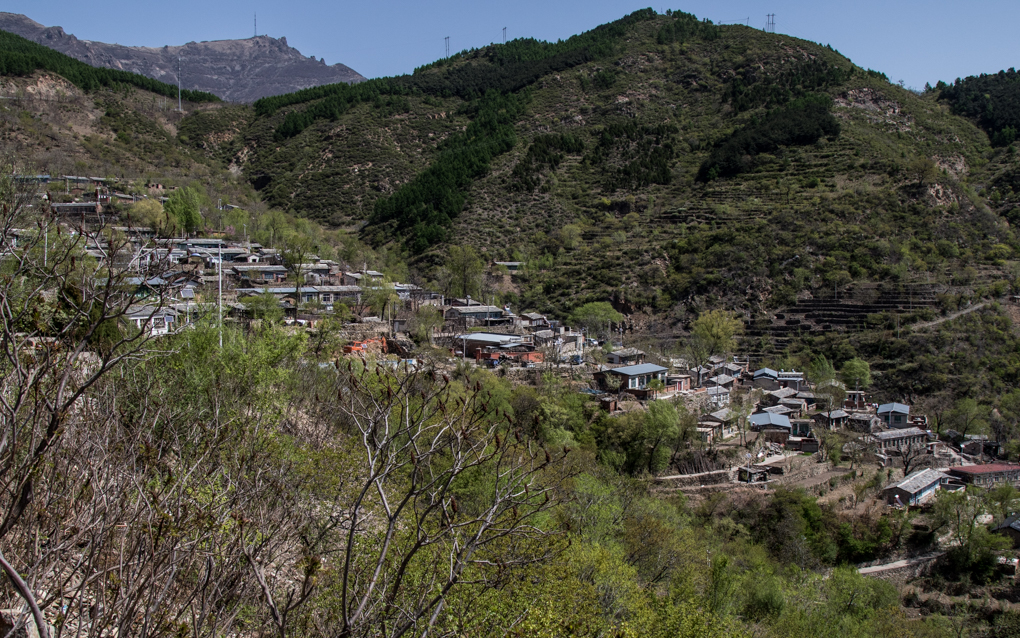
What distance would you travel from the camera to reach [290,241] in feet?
137

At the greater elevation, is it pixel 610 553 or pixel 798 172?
pixel 798 172

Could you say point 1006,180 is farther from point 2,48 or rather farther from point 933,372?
point 2,48

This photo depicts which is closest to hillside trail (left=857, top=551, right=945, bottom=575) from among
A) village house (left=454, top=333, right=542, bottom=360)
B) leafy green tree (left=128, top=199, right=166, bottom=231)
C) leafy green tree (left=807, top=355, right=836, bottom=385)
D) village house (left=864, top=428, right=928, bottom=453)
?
village house (left=864, top=428, right=928, bottom=453)

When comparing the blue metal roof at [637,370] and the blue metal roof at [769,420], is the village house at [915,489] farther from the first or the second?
the blue metal roof at [637,370]

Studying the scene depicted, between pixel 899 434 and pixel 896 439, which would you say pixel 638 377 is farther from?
pixel 899 434

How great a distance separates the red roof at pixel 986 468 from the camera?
26062 mm

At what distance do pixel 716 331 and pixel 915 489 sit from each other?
14.9m

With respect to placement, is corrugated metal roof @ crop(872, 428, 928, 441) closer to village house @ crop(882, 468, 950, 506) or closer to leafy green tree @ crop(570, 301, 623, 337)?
village house @ crop(882, 468, 950, 506)

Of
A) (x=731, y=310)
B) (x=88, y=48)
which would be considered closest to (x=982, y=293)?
(x=731, y=310)

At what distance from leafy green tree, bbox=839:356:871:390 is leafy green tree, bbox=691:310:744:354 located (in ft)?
19.9

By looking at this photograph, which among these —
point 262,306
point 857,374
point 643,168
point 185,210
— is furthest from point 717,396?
point 643,168

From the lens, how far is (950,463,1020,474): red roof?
2606 cm

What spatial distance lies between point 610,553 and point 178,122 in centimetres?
7490

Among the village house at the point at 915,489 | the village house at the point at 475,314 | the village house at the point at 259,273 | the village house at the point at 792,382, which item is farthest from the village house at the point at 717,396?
the village house at the point at 259,273
